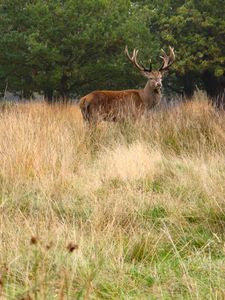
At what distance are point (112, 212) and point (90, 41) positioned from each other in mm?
11923


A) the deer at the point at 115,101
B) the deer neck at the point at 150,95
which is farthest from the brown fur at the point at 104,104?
the deer neck at the point at 150,95

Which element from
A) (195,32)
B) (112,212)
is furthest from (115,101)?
(195,32)

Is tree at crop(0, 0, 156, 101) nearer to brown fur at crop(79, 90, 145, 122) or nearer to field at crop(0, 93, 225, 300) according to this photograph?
brown fur at crop(79, 90, 145, 122)

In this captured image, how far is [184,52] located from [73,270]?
49.3 ft

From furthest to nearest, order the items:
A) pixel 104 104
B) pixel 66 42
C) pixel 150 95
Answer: pixel 66 42 < pixel 150 95 < pixel 104 104

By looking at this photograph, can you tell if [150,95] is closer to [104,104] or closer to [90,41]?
[104,104]

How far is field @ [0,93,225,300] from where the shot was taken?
2.96 meters

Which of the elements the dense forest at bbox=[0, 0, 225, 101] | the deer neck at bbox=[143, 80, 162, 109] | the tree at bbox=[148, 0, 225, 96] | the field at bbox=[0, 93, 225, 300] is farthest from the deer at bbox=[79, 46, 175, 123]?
the tree at bbox=[148, 0, 225, 96]

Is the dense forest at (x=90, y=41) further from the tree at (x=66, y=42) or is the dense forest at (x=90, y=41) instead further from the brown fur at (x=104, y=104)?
the brown fur at (x=104, y=104)

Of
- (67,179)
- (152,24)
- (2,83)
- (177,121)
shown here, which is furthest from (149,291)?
(152,24)

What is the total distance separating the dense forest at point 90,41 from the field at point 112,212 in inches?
284

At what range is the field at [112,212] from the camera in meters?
2.96

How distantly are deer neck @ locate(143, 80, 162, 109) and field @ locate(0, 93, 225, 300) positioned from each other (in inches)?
87.5

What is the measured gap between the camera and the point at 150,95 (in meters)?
11.3
